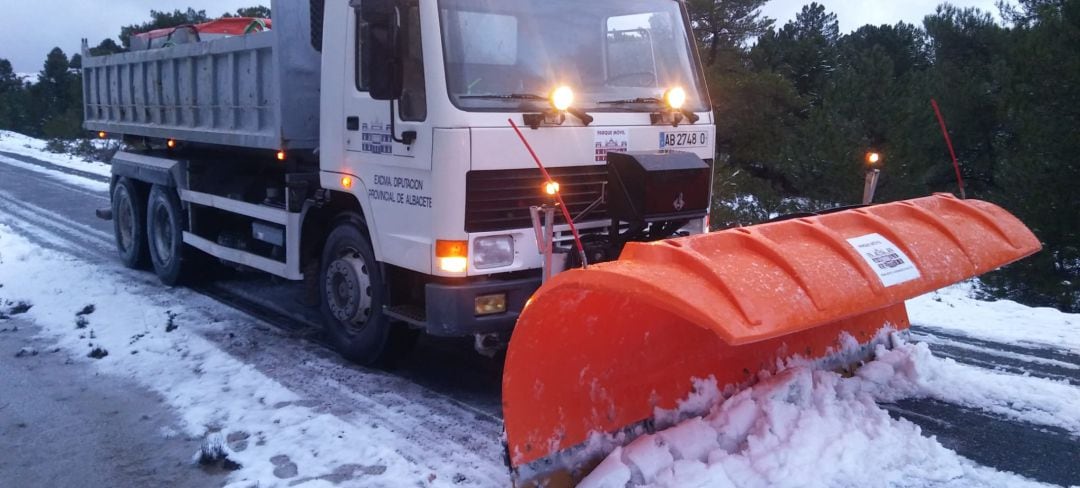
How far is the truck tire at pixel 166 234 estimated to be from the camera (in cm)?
838

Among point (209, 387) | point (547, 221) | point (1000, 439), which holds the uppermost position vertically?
point (547, 221)

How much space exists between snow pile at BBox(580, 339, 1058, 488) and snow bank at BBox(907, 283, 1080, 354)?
202 cm

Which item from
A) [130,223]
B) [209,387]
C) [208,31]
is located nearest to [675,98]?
[209,387]

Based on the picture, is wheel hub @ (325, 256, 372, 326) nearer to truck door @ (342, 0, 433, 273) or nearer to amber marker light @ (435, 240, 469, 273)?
truck door @ (342, 0, 433, 273)

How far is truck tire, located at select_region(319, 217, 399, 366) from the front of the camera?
561 centimetres

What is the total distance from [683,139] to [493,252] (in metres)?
1.53

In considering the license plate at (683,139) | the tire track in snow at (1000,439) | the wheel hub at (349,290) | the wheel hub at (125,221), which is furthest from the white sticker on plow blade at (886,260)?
the wheel hub at (125,221)

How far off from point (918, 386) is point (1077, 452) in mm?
959

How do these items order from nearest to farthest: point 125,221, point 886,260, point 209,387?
point 886,260 → point 209,387 → point 125,221

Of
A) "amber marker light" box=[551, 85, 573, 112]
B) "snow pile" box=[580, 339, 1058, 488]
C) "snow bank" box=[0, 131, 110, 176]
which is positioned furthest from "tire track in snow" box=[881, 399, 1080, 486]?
"snow bank" box=[0, 131, 110, 176]

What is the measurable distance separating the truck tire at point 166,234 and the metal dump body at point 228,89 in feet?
2.06

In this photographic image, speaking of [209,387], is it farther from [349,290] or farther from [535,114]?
[535,114]

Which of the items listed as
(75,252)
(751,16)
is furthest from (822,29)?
(75,252)

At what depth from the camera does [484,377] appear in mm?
5809
